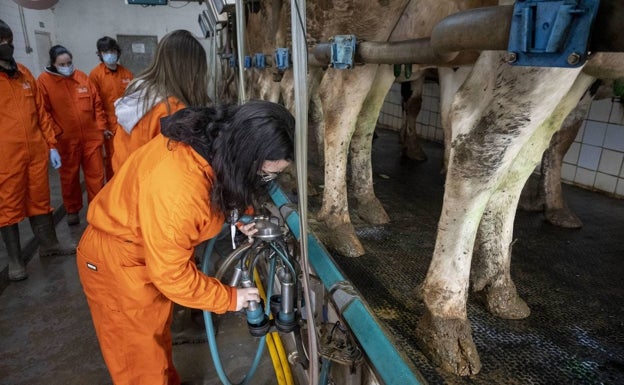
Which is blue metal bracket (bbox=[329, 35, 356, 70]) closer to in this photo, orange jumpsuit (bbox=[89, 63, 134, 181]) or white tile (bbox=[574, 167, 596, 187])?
white tile (bbox=[574, 167, 596, 187])

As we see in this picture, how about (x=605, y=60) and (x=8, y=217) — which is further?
(x=8, y=217)

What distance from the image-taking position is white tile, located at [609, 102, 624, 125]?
11.3 feet

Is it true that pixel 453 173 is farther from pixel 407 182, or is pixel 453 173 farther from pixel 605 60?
pixel 407 182

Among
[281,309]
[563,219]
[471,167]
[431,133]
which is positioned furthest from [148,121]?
[431,133]

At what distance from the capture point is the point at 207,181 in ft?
4.34

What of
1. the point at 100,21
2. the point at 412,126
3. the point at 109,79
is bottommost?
the point at 412,126

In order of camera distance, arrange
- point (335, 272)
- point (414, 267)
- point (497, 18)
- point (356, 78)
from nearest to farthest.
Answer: point (497, 18) < point (335, 272) < point (414, 267) < point (356, 78)

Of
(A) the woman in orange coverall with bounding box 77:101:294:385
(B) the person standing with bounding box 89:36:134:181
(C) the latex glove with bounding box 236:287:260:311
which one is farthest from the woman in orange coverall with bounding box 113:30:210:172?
(B) the person standing with bounding box 89:36:134:181

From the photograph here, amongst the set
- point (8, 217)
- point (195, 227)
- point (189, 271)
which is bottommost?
point (8, 217)

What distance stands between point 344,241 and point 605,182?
2612 mm

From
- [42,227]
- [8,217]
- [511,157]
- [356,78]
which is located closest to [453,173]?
[511,157]

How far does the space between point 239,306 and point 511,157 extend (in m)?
1.10

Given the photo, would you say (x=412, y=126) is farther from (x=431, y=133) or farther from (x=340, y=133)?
(x=340, y=133)

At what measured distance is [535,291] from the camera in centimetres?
195
